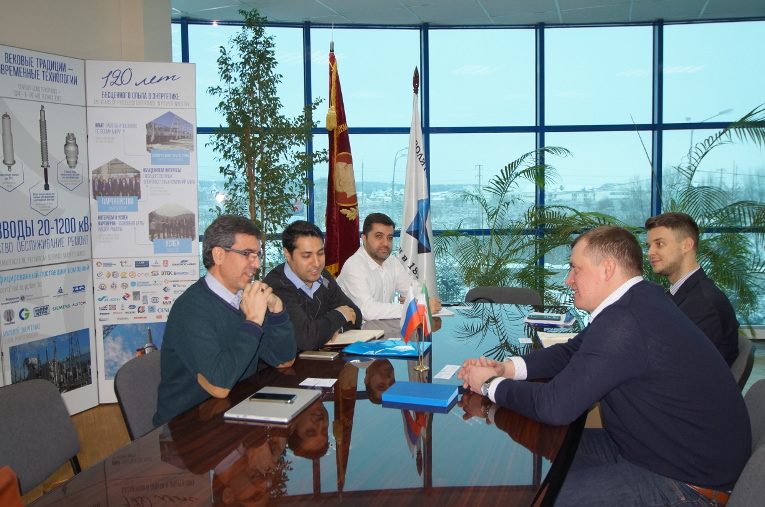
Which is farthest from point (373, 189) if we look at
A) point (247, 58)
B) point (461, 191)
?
point (247, 58)

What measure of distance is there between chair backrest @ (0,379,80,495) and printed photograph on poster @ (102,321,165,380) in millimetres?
2661

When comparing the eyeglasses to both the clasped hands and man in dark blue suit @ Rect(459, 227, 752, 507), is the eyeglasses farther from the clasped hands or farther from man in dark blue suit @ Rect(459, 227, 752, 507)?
man in dark blue suit @ Rect(459, 227, 752, 507)

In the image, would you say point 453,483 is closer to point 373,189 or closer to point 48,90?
point 48,90

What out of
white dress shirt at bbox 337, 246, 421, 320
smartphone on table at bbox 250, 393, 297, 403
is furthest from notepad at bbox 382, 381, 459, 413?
white dress shirt at bbox 337, 246, 421, 320

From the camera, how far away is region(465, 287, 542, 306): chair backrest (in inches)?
189

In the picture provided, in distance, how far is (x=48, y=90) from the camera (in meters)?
4.16

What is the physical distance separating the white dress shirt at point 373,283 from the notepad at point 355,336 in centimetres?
51

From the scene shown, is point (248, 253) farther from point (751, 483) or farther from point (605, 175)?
point (605, 175)

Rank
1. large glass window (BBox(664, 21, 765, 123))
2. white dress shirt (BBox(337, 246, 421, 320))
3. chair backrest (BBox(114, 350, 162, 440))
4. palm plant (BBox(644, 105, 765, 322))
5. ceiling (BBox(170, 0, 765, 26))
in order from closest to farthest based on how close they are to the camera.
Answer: chair backrest (BBox(114, 350, 162, 440)), white dress shirt (BBox(337, 246, 421, 320)), palm plant (BBox(644, 105, 765, 322)), ceiling (BBox(170, 0, 765, 26)), large glass window (BBox(664, 21, 765, 123))

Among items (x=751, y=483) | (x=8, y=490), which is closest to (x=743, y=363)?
(x=751, y=483)

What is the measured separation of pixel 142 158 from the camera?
4535 millimetres

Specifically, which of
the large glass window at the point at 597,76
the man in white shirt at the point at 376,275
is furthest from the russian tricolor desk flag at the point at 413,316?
the large glass window at the point at 597,76

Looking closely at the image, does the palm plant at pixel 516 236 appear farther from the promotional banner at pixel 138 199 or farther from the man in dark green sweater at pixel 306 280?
the man in dark green sweater at pixel 306 280

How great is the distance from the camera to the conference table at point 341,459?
4.53 feet
